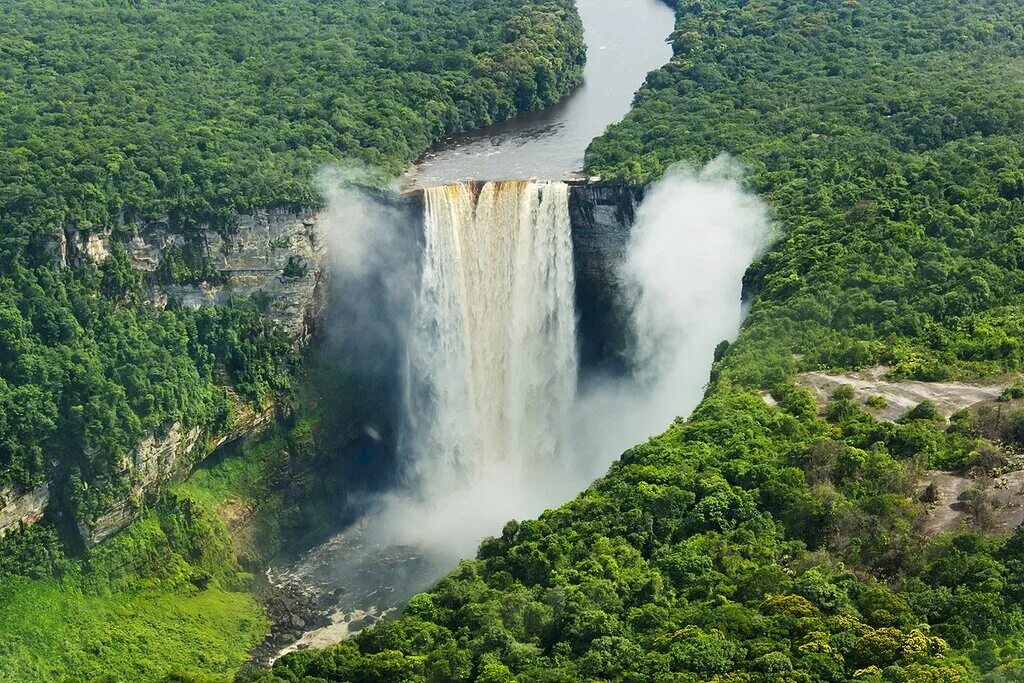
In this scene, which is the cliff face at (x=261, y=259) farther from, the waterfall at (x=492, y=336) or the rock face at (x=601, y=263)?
the rock face at (x=601, y=263)

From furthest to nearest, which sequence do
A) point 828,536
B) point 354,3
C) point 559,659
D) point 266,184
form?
point 354,3 < point 266,184 < point 828,536 < point 559,659

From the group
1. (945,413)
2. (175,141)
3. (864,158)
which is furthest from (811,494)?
(175,141)

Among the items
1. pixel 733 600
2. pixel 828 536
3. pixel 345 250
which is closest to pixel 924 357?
pixel 828 536

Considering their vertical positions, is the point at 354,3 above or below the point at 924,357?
above

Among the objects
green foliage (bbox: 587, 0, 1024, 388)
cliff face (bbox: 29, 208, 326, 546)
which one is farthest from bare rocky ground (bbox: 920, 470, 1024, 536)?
cliff face (bbox: 29, 208, 326, 546)

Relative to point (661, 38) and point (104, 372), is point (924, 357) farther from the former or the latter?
point (661, 38)

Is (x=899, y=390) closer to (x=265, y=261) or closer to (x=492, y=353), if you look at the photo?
(x=492, y=353)

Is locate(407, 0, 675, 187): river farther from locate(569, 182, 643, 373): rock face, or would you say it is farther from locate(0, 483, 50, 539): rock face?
locate(0, 483, 50, 539): rock face
